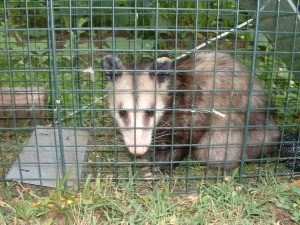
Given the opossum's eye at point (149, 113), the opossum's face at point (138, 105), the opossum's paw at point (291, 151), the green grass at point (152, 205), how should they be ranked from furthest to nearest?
1. the opossum's paw at point (291, 151)
2. the opossum's eye at point (149, 113)
3. the opossum's face at point (138, 105)
4. the green grass at point (152, 205)

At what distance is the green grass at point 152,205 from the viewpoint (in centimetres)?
248

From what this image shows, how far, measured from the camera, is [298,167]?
10.4 ft

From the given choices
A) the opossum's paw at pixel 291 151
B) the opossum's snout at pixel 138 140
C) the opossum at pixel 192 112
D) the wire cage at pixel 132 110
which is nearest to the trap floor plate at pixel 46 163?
the wire cage at pixel 132 110

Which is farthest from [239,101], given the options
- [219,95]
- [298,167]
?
[298,167]

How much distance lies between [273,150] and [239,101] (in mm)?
556

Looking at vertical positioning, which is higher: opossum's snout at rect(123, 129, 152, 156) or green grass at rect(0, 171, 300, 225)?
opossum's snout at rect(123, 129, 152, 156)

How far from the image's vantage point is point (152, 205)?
2.59 metres

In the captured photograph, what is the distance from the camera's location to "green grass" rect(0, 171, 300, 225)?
248 cm

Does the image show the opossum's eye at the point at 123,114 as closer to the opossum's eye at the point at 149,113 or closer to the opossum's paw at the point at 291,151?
the opossum's eye at the point at 149,113

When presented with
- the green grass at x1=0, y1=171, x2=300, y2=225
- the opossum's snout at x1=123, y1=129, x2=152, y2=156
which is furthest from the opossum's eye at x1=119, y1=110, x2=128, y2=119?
the green grass at x1=0, y1=171, x2=300, y2=225

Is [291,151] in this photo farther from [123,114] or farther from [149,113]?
[123,114]

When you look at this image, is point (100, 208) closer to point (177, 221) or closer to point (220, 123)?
point (177, 221)

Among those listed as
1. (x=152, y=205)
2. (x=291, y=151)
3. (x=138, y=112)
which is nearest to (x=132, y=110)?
(x=138, y=112)

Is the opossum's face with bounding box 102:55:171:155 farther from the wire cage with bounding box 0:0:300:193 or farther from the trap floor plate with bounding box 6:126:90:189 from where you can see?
the trap floor plate with bounding box 6:126:90:189
